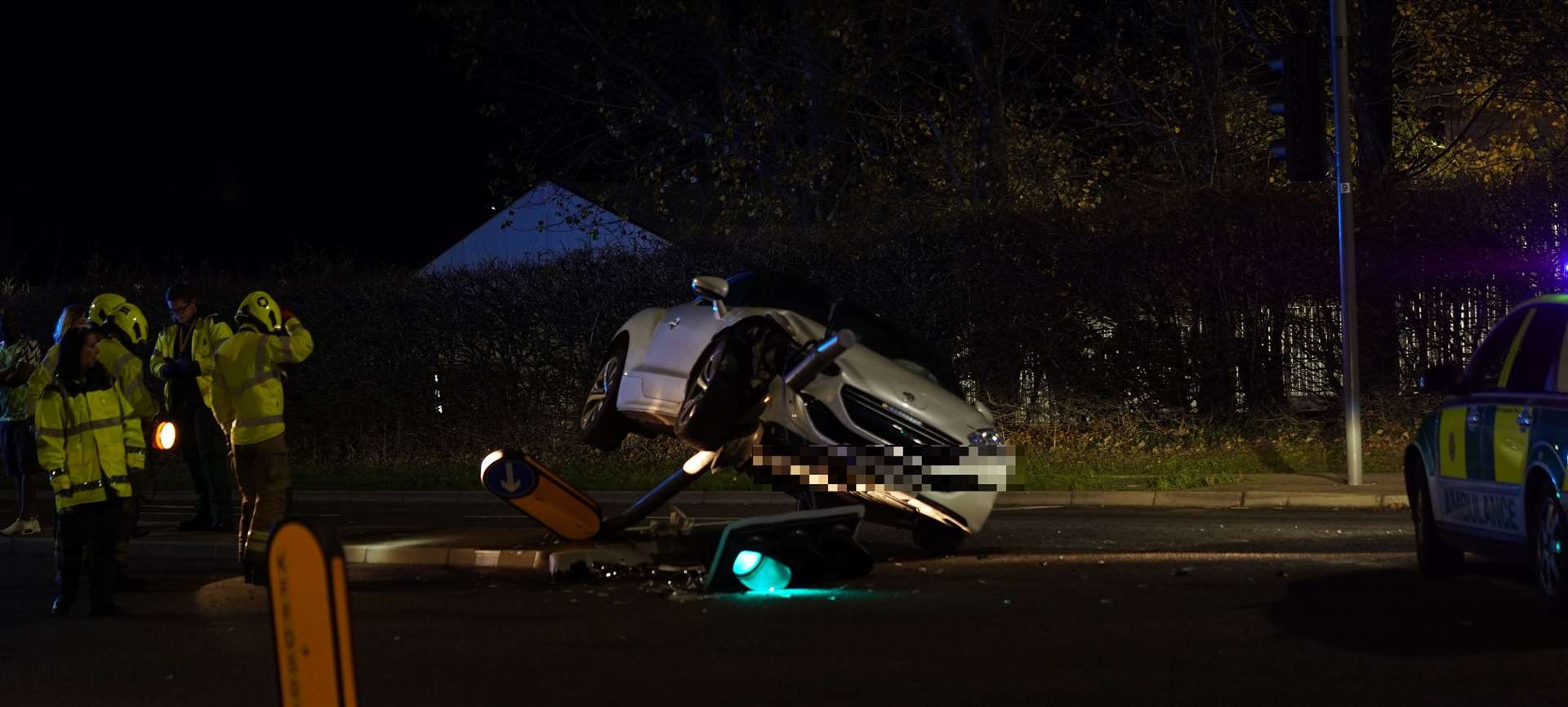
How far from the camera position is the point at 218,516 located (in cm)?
1362

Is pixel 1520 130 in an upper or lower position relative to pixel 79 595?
upper

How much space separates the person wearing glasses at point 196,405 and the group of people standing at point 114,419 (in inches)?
2.2

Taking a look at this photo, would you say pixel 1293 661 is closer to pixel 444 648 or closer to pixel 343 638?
pixel 444 648

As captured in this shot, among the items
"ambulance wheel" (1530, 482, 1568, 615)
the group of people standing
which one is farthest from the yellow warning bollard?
the group of people standing

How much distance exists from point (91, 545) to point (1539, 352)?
7572mm

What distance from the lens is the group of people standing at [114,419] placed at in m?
9.76

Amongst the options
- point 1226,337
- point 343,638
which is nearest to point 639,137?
point 1226,337

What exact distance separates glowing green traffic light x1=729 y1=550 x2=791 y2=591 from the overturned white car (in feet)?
2.41

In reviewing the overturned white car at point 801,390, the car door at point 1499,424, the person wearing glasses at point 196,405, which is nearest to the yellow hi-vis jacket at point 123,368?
the person wearing glasses at point 196,405

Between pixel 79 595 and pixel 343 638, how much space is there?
7.08 m

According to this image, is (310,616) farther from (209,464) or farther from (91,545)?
(209,464)

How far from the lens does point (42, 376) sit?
10188mm

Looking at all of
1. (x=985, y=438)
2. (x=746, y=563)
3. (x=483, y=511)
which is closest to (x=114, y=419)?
(x=746, y=563)

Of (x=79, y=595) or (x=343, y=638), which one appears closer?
(x=343, y=638)
